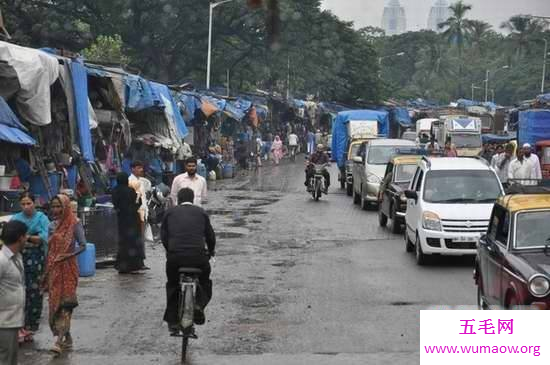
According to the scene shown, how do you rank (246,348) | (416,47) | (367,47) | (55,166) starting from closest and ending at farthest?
(246,348)
(55,166)
(367,47)
(416,47)

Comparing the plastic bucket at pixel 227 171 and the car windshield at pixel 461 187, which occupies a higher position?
the car windshield at pixel 461 187

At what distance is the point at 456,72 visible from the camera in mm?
129500

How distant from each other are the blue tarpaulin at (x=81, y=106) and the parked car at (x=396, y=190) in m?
6.56

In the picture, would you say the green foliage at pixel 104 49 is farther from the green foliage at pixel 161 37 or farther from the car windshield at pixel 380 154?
the car windshield at pixel 380 154

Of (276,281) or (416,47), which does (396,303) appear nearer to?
(276,281)

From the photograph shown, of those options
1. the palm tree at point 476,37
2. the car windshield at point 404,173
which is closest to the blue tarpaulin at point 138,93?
the car windshield at point 404,173

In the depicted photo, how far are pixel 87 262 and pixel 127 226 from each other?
0.79 meters

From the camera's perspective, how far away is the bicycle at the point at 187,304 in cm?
893

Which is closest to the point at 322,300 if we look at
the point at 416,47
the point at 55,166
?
the point at 55,166

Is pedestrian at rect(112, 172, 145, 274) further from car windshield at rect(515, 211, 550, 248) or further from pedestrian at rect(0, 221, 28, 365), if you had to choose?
pedestrian at rect(0, 221, 28, 365)

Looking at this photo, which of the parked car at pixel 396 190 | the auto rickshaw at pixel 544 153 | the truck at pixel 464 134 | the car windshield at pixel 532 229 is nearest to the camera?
the car windshield at pixel 532 229

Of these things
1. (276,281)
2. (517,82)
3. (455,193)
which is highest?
(517,82)

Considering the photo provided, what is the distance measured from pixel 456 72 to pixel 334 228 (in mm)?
111380

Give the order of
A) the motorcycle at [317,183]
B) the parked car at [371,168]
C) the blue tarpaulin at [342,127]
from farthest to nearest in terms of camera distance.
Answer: the blue tarpaulin at [342,127]
the motorcycle at [317,183]
the parked car at [371,168]
